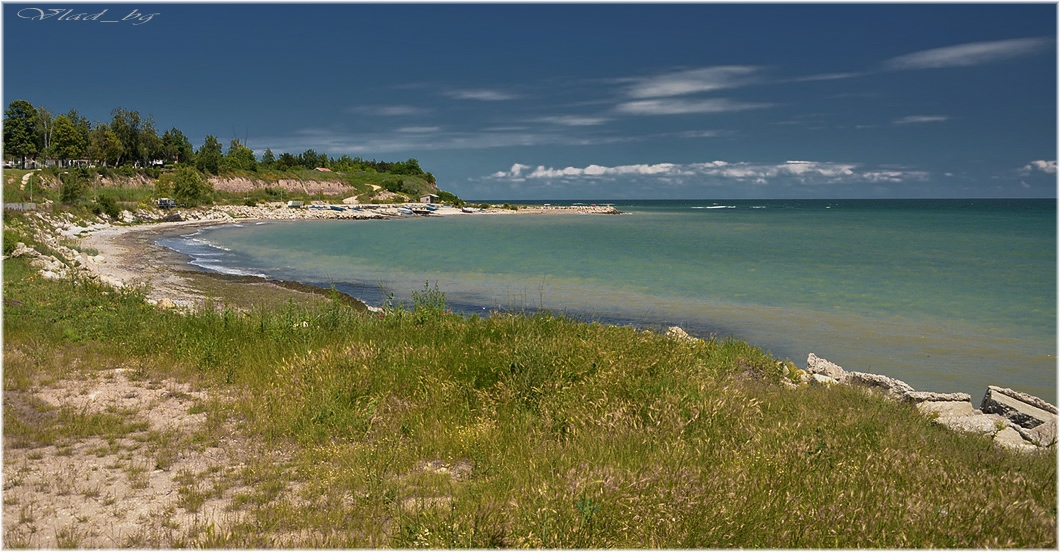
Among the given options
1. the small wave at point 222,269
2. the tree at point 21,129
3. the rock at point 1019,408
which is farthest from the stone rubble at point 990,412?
the tree at point 21,129

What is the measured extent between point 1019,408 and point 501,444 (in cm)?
887

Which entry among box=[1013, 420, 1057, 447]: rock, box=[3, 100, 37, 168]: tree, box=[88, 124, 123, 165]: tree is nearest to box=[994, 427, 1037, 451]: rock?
box=[1013, 420, 1057, 447]: rock

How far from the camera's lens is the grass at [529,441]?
430cm

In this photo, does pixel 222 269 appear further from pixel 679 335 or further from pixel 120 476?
pixel 120 476

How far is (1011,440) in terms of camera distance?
8398mm

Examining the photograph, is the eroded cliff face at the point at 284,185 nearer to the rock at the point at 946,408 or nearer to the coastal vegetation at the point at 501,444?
the coastal vegetation at the point at 501,444

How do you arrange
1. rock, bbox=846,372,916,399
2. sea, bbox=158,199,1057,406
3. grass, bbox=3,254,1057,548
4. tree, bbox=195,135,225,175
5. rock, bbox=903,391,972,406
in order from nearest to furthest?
grass, bbox=3,254,1057,548 → rock, bbox=903,391,972,406 → rock, bbox=846,372,916,399 → sea, bbox=158,199,1057,406 → tree, bbox=195,135,225,175

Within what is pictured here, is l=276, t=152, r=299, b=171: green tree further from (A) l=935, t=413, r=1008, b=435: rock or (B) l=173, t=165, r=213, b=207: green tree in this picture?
(A) l=935, t=413, r=1008, b=435: rock

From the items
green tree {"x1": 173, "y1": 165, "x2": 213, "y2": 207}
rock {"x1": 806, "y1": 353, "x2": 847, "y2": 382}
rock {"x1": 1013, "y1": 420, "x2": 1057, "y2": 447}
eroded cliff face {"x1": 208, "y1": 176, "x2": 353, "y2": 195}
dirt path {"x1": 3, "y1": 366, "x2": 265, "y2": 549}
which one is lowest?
rock {"x1": 806, "y1": 353, "x2": 847, "y2": 382}

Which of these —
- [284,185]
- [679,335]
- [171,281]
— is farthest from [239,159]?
[679,335]

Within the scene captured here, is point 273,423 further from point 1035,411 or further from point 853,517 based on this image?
point 1035,411

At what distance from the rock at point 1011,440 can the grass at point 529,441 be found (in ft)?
3.03

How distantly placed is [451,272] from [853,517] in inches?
1152

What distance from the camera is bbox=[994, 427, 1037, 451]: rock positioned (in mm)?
7785
